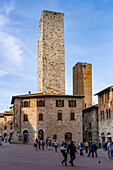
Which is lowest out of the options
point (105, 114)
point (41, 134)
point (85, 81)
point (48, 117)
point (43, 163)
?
point (43, 163)

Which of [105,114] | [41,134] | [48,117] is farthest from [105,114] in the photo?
[41,134]

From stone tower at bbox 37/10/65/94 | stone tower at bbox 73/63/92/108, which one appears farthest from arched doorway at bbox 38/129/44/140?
stone tower at bbox 73/63/92/108

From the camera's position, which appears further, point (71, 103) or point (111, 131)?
point (71, 103)

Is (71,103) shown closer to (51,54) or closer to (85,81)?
(51,54)

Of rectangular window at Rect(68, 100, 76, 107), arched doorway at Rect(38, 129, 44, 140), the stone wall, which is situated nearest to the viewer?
the stone wall

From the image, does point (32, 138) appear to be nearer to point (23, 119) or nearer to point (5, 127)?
point (23, 119)

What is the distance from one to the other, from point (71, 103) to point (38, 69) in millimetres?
13199

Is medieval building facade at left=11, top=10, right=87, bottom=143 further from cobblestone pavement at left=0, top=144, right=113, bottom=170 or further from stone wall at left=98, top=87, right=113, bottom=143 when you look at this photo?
cobblestone pavement at left=0, top=144, right=113, bottom=170

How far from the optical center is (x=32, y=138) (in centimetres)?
3950

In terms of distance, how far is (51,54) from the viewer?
48031mm

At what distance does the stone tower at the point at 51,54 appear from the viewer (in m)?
46.9

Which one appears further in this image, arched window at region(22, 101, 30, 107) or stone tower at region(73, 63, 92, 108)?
stone tower at region(73, 63, 92, 108)

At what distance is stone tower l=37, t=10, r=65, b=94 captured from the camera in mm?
46938

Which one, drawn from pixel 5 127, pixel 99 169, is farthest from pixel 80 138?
pixel 5 127
